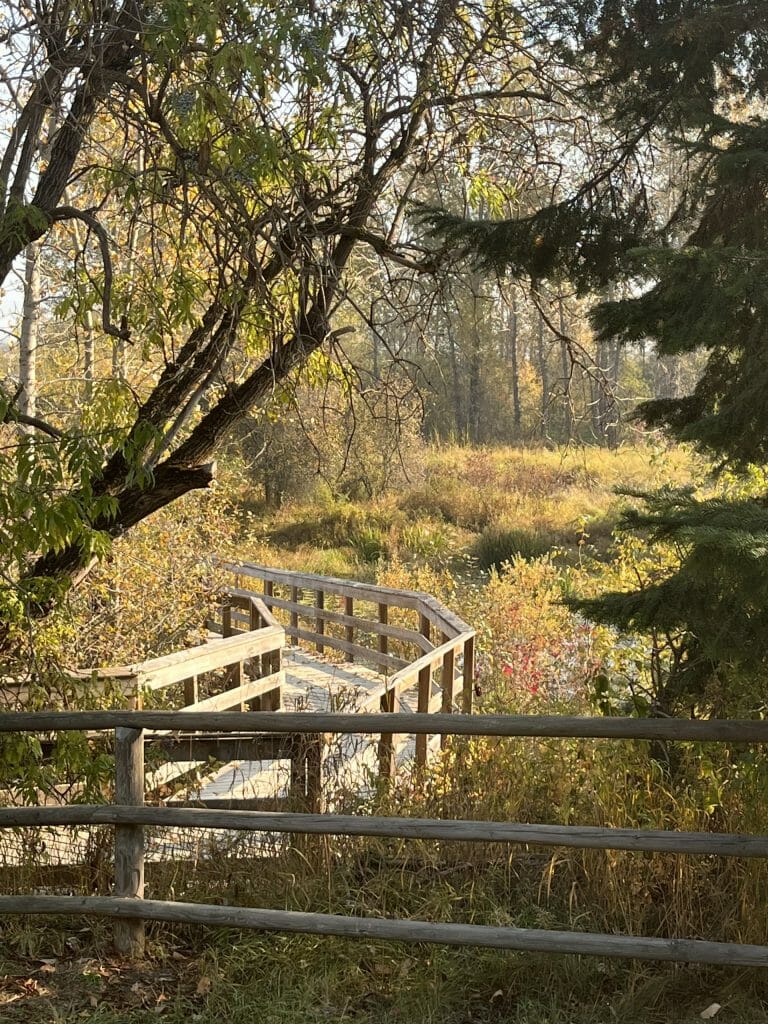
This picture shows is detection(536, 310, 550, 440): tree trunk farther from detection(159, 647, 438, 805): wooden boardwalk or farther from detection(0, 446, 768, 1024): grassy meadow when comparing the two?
detection(159, 647, 438, 805): wooden boardwalk

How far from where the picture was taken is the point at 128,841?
13.8ft

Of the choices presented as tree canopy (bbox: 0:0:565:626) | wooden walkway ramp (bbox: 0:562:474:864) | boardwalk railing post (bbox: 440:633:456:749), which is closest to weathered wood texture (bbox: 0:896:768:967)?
wooden walkway ramp (bbox: 0:562:474:864)

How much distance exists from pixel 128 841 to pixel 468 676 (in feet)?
15.4

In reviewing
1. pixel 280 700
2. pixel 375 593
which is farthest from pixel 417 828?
pixel 375 593

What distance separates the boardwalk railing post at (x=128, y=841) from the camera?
418cm

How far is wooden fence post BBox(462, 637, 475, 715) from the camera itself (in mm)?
8492

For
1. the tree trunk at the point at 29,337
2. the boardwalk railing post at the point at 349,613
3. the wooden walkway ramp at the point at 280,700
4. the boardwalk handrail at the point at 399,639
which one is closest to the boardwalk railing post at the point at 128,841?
the wooden walkway ramp at the point at 280,700

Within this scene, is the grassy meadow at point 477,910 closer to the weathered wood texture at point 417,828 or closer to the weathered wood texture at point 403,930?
the weathered wood texture at point 403,930

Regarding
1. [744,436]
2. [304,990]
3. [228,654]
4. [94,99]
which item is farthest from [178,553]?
[744,436]

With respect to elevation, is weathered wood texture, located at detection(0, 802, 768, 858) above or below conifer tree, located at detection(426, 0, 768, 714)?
below

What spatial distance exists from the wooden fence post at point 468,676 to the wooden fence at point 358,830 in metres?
4.47

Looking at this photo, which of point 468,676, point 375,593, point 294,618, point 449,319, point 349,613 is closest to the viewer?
point 449,319

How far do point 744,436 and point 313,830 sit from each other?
88.1 inches

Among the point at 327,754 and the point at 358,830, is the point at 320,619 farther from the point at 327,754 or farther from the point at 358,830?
the point at 358,830
